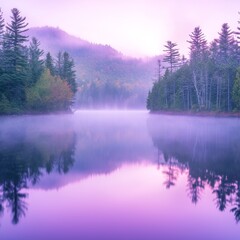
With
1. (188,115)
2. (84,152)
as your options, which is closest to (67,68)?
(188,115)

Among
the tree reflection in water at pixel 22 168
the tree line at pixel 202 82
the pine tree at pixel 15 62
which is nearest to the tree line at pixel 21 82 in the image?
the pine tree at pixel 15 62

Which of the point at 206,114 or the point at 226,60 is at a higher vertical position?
the point at 226,60

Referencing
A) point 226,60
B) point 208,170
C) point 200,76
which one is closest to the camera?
point 208,170

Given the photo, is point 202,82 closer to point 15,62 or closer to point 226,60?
point 226,60

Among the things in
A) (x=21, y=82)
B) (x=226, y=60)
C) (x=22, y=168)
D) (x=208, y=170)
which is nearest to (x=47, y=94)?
(x=21, y=82)

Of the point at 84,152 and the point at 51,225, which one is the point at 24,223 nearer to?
the point at 51,225

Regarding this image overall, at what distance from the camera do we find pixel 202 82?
238 ft

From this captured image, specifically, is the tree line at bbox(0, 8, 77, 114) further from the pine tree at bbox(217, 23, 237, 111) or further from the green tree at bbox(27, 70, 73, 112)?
the pine tree at bbox(217, 23, 237, 111)

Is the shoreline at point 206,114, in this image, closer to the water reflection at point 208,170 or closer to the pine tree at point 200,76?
the pine tree at point 200,76

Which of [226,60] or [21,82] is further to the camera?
[226,60]

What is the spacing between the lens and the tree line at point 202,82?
2564 inches

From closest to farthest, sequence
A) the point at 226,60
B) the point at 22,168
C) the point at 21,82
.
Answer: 1. the point at 22,168
2. the point at 21,82
3. the point at 226,60

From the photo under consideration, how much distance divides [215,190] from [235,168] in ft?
13.6

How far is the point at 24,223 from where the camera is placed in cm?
860
